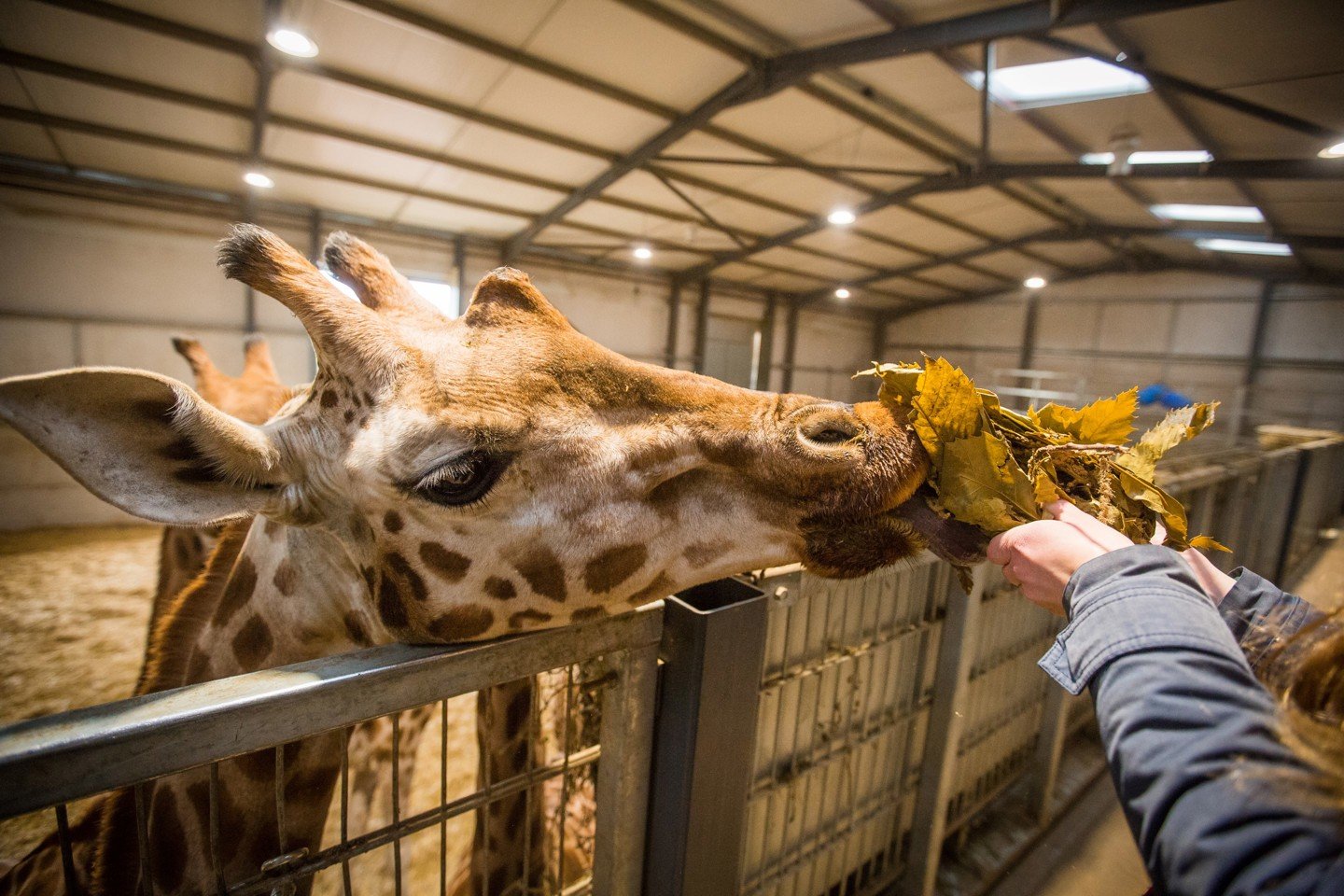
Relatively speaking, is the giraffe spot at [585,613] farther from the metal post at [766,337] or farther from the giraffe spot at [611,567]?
the metal post at [766,337]

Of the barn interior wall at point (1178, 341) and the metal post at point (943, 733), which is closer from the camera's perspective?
the metal post at point (943, 733)

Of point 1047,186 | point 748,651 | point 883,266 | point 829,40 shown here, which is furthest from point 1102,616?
point 883,266

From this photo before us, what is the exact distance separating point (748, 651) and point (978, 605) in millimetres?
1933

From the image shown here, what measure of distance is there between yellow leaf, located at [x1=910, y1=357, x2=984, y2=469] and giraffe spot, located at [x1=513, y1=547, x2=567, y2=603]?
1.11 meters

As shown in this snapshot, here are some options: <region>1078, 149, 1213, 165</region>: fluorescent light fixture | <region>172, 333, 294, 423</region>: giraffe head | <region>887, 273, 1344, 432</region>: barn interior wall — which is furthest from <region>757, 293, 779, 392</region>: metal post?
<region>172, 333, 294, 423</region>: giraffe head

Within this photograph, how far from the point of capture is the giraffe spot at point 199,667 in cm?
205

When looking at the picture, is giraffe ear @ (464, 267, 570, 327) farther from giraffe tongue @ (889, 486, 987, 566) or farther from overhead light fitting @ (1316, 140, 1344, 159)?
overhead light fitting @ (1316, 140, 1344, 159)

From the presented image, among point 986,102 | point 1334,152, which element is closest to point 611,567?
point 986,102

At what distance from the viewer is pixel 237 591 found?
6.97ft

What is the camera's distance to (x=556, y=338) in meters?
1.88

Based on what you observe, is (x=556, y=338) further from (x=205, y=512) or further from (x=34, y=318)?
(x=34, y=318)

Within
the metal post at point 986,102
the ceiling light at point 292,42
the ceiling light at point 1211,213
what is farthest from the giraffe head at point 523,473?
the ceiling light at point 1211,213

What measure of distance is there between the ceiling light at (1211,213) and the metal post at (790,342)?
466 inches

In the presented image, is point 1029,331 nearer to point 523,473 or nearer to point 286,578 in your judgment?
point 523,473
